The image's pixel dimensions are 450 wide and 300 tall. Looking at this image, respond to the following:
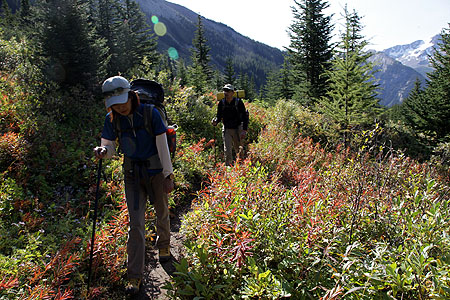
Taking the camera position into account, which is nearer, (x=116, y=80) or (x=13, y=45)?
(x=116, y=80)

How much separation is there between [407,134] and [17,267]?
25780 mm

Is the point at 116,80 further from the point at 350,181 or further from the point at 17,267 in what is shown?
the point at 350,181

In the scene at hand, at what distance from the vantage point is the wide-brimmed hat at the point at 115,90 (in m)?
2.96

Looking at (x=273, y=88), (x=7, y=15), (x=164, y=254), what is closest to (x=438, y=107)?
(x=164, y=254)

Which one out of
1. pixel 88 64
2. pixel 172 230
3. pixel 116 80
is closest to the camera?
pixel 116 80

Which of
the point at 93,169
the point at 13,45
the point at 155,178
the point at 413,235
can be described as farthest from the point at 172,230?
the point at 13,45

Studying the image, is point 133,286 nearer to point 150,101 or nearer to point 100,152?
point 100,152

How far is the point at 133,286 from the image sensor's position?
3297mm

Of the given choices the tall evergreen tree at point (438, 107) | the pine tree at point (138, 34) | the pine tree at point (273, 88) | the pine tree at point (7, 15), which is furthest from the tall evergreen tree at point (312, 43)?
the pine tree at point (7, 15)

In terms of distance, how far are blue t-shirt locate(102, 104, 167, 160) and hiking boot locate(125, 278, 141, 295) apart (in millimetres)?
1548

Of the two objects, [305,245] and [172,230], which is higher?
[305,245]

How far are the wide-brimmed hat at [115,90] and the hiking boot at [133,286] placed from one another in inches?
86.3

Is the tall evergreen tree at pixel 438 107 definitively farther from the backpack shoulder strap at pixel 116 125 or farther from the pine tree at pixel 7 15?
the pine tree at pixel 7 15

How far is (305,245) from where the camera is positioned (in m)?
3.18
